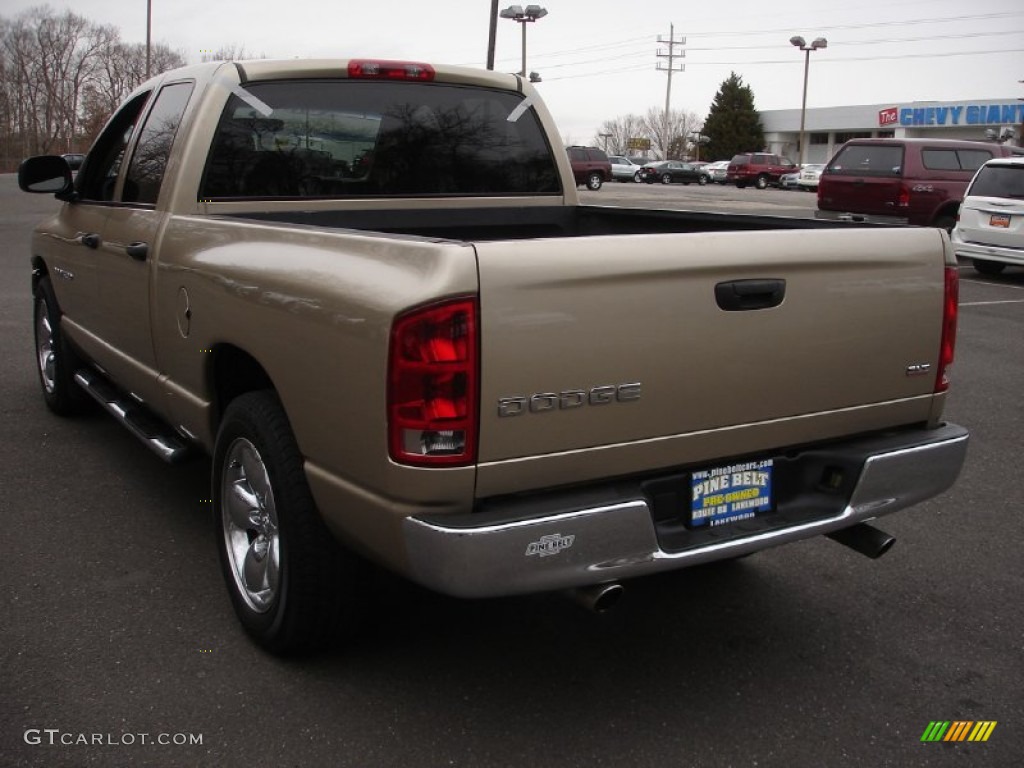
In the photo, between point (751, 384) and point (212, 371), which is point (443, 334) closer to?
point (751, 384)

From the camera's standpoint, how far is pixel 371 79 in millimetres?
4508

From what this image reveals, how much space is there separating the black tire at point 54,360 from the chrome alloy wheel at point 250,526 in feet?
9.28

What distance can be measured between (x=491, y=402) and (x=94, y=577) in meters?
2.24

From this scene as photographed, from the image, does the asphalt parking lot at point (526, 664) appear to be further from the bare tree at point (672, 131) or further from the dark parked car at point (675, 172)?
the bare tree at point (672, 131)

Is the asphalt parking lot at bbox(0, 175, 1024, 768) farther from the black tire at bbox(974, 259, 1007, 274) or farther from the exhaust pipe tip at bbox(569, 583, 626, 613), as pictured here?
the black tire at bbox(974, 259, 1007, 274)

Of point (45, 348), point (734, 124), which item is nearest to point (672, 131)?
point (734, 124)

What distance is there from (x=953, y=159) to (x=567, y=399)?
16.9 meters

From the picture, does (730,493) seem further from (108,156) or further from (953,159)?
(953,159)

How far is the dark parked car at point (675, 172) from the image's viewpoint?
184 feet

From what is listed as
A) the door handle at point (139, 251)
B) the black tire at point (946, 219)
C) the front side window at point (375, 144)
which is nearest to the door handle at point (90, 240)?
the door handle at point (139, 251)

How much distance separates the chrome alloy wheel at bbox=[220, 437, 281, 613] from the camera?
3.32 m

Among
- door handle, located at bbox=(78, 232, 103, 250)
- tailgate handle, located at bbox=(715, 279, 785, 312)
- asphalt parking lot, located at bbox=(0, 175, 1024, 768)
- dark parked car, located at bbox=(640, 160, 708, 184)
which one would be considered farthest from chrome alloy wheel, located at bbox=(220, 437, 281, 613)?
dark parked car, located at bbox=(640, 160, 708, 184)

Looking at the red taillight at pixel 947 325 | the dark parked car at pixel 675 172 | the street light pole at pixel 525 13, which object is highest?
the street light pole at pixel 525 13

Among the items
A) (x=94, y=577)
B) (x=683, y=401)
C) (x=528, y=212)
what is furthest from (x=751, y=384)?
(x=94, y=577)
